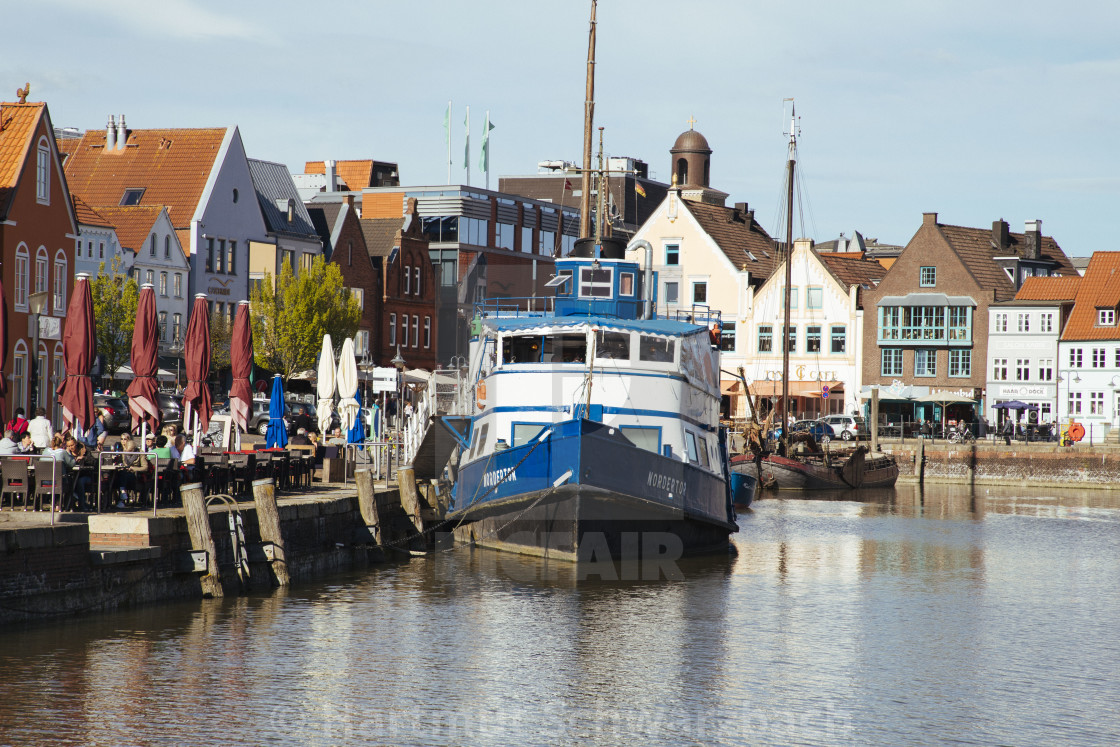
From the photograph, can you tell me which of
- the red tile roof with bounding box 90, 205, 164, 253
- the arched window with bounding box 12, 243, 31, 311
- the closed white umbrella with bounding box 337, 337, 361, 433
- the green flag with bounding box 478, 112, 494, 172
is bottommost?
the closed white umbrella with bounding box 337, 337, 361, 433

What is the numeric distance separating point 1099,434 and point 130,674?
65607 millimetres

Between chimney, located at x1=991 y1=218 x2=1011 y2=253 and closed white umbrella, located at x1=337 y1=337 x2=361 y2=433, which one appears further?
chimney, located at x1=991 y1=218 x2=1011 y2=253

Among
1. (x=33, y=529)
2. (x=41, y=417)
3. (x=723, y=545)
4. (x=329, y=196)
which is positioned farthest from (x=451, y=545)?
(x=329, y=196)

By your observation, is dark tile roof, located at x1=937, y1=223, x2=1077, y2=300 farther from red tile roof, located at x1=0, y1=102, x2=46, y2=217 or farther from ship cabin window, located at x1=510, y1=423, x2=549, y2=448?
ship cabin window, located at x1=510, y1=423, x2=549, y2=448

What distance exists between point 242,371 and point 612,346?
9909 mm

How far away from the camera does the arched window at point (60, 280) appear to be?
47.6 metres

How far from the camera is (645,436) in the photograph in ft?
93.4

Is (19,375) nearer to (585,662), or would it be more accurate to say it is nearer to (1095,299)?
(585,662)

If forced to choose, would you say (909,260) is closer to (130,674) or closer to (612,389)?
(612,389)

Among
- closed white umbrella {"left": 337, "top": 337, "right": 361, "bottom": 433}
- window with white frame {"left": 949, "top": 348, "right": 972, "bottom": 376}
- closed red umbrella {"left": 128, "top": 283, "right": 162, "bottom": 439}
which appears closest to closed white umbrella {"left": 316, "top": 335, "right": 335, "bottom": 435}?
closed white umbrella {"left": 337, "top": 337, "right": 361, "bottom": 433}

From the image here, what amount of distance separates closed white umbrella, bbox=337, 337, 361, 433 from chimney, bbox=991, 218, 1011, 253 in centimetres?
5531

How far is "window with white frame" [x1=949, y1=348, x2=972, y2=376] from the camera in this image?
78.8m

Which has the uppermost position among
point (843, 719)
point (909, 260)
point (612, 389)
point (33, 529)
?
point (909, 260)

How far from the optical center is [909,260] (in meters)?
80.7
